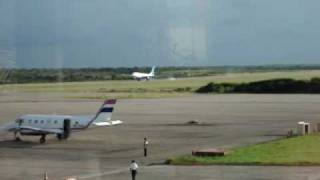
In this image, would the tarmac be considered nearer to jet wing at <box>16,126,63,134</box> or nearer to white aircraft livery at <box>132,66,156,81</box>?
jet wing at <box>16,126,63,134</box>

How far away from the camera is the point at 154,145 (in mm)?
36000

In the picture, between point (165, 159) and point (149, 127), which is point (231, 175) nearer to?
point (165, 159)

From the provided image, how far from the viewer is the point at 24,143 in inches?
1550

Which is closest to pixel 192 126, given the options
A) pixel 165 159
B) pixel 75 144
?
pixel 75 144

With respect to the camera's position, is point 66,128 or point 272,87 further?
point 272,87

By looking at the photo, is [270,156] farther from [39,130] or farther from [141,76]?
[141,76]

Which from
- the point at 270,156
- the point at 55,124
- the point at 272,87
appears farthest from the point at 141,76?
the point at 270,156

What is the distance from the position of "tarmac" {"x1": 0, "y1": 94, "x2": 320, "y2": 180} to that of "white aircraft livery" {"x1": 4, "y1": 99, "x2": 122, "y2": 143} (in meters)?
0.53

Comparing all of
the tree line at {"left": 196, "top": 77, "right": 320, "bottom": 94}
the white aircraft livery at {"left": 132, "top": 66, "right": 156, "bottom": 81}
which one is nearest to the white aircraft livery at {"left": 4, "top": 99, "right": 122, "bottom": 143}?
the tree line at {"left": 196, "top": 77, "right": 320, "bottom": 94}

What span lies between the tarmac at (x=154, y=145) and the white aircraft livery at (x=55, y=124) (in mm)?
533

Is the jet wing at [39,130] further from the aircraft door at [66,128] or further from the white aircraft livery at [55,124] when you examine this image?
the aircraft door at [66,128]

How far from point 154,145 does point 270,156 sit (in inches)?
338

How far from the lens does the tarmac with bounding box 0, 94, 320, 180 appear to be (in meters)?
24.7

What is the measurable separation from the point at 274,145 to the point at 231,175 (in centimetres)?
1055
